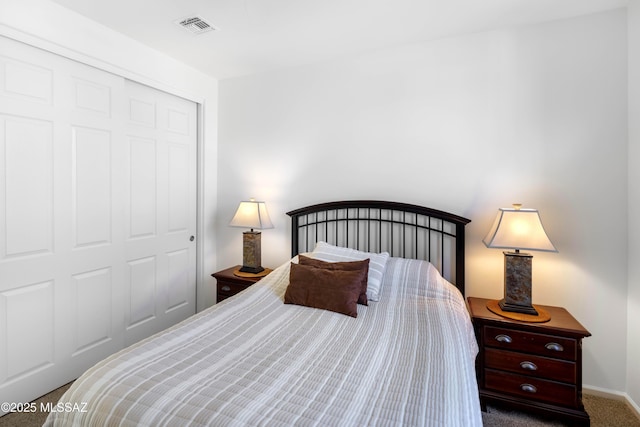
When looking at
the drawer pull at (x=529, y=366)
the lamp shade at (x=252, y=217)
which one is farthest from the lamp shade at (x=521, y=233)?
the lamp shade at (x=252, y=217)

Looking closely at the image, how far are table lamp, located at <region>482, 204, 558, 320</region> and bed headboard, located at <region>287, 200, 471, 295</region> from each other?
321mm

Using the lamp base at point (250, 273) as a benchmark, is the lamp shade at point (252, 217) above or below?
above

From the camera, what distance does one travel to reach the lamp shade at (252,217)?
2770mm

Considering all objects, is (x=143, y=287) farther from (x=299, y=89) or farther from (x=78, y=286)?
(x=299, y=89)

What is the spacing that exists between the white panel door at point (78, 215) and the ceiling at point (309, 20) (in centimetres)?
47

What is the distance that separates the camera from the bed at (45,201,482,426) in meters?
0.99

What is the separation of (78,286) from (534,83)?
3473 millimetres

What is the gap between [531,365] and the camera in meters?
1.85

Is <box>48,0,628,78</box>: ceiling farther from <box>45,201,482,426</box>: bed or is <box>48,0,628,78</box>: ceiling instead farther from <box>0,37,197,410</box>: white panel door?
<box>45,201,482,426</box>: bed

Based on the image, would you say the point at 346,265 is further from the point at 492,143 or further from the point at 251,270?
the point at 492,143

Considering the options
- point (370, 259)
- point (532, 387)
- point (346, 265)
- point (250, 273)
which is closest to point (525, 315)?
point (532, 387)

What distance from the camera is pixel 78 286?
2221 millimetres

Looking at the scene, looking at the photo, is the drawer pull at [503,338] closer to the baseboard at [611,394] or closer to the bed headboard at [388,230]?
the bed headboard at [388,230]

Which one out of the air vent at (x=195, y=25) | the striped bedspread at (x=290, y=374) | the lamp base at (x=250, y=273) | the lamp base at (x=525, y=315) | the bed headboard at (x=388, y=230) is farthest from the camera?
the lamp base at (x=250, y=273)
